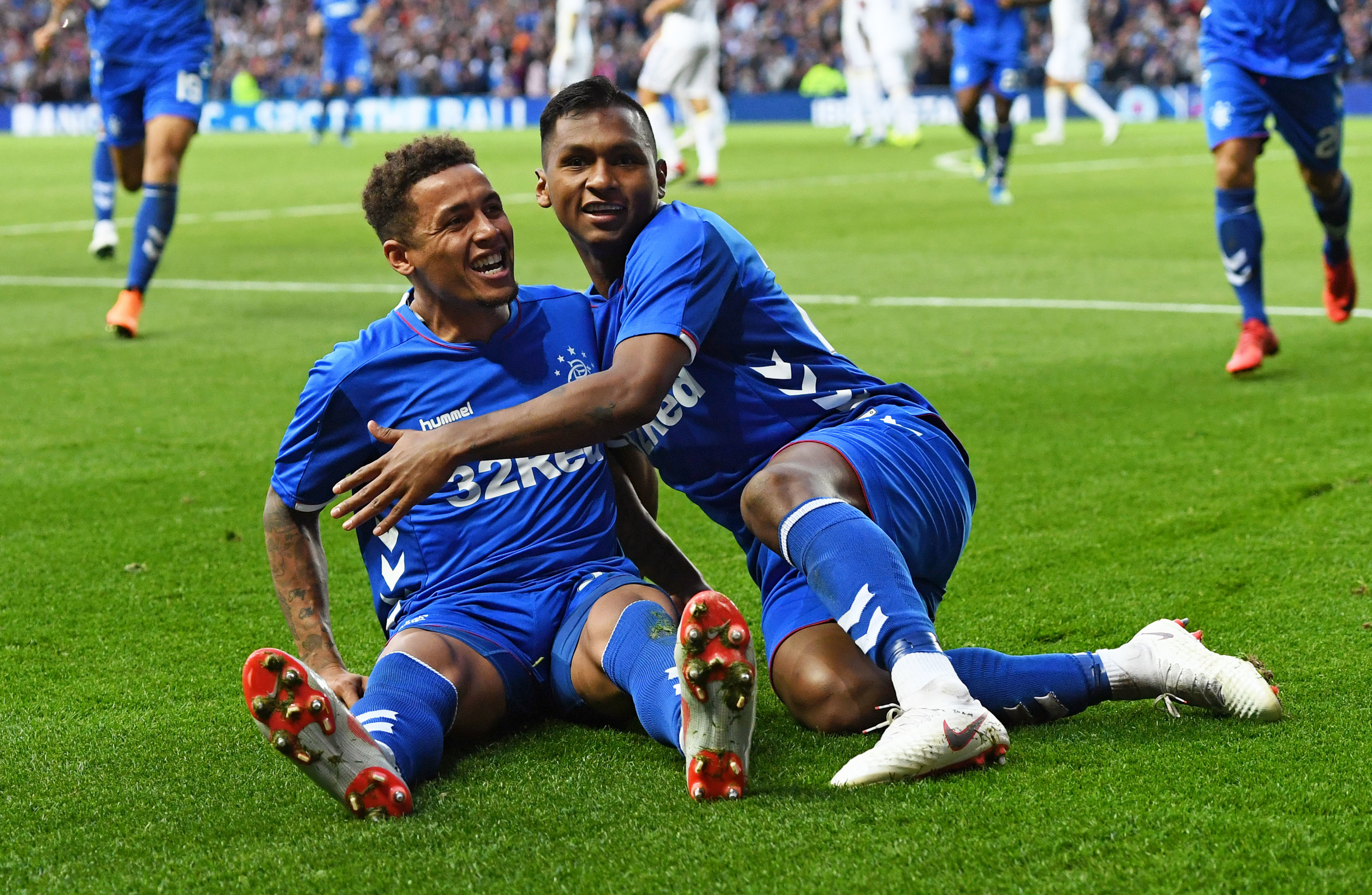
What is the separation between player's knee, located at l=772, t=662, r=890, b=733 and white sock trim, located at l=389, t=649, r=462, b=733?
607 millimetres


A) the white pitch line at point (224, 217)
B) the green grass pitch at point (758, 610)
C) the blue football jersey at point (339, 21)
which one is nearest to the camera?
the green grass pitch at point (758, 610)

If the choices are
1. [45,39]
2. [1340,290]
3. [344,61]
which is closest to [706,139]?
[45,39]

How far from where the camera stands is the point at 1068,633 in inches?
134

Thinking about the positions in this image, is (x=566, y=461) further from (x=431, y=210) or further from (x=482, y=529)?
(x=431, y=210)

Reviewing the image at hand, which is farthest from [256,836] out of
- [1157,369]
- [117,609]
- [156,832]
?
[1157,369]

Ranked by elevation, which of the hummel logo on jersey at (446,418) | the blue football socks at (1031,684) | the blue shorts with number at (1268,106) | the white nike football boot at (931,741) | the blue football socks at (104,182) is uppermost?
the blue shorts with number at (1268,106)

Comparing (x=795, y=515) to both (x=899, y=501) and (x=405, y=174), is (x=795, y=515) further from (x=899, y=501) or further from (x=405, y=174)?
(x=405, y=174)

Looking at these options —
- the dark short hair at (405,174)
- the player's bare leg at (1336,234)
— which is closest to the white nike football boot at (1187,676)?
the dark short hair at (405,174)

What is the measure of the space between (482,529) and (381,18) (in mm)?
41142

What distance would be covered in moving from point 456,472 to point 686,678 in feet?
2.76

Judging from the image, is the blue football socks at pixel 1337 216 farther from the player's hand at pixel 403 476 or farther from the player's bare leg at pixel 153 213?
the player's bare leg at pixel 153 213

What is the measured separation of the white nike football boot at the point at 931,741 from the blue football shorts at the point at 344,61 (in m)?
25.5

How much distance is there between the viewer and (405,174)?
3.13 metres

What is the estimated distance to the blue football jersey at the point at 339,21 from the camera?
85.9 ft
